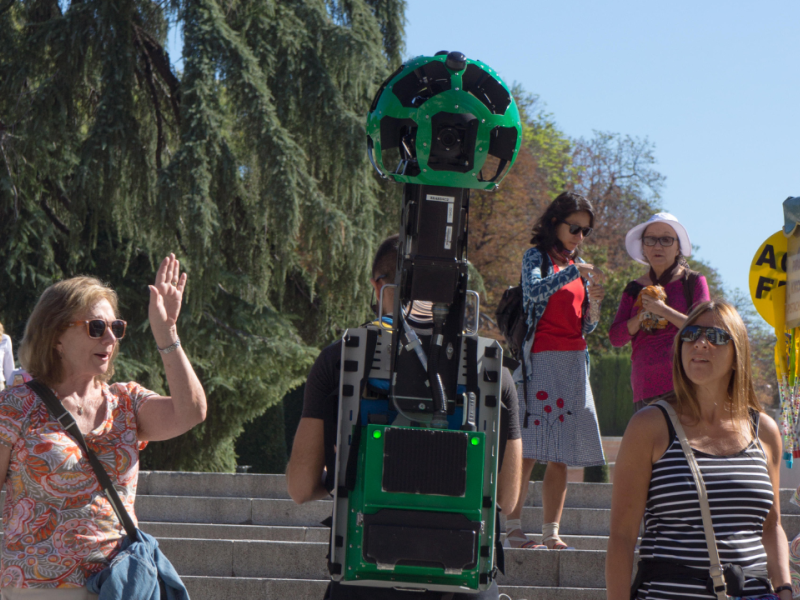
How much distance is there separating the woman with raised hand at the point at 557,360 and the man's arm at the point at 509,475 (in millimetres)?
2417

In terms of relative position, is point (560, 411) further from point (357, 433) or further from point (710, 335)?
point (357, 433)

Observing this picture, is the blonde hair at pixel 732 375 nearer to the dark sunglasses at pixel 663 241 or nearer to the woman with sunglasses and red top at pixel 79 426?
the woman with sunglasses and red top at pixel 79 426


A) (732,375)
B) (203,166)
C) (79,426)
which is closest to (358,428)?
(79,426)

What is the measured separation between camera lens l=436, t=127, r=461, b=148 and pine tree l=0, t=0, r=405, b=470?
8.11m

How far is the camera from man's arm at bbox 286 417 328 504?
2.60m

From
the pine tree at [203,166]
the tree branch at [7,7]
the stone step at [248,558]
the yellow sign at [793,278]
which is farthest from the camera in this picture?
the tree branch at [7,7]

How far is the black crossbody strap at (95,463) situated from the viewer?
2785mm

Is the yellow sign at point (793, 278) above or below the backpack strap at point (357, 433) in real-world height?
above

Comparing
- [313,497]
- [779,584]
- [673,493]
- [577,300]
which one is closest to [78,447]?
[313,497]

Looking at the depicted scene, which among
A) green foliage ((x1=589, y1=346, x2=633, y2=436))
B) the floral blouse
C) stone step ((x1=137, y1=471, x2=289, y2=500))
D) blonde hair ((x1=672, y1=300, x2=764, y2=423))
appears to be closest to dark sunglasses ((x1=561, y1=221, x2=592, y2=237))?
blonde hair ((x1=672, y1=300, x2=764, y2=423))

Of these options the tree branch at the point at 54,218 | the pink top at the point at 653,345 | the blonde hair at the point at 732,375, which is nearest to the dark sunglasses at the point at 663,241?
the pink top at the point at 653,345

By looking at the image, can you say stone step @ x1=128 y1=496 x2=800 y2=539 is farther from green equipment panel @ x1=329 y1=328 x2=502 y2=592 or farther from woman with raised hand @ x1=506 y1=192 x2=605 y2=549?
green equipment panel @ x1=329 y1=328 x2=502 y2=592

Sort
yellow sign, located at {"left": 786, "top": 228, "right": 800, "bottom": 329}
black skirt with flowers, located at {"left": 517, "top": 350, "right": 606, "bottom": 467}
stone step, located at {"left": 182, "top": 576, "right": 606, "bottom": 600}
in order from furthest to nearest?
stone step, located at {"left": 182, "top": 576, "right": 606, "bottom": 600} < black skirt with flowers, located at {"left": 517, "top": 350, "right": 606, "bottom": 467} < yellow sign, located at {"left": 786, "top": 228, "right": 800, "bottom": 329}

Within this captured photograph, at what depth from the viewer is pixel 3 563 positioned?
2.79m
